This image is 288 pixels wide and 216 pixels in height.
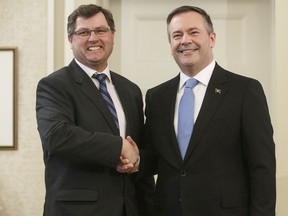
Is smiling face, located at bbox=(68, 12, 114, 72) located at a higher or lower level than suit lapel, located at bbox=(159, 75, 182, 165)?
higher

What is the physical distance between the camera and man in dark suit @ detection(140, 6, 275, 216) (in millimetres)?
1592

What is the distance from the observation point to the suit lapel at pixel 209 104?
1.64m

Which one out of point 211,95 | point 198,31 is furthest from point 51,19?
point 211,95

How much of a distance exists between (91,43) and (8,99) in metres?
0.93

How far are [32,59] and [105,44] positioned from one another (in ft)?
2.69

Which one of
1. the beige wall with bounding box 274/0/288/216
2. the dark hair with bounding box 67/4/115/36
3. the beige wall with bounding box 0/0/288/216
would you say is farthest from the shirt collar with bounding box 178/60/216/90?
the beige wall with bounding box 0/0/288/216

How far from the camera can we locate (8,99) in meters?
2.46

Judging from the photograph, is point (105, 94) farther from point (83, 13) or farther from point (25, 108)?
point (25, 108)

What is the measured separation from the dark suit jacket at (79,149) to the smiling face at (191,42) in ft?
1.21

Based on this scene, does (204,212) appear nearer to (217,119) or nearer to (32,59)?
(217,119)

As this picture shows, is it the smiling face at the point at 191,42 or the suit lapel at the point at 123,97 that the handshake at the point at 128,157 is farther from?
the smiling face at the point at 191,42

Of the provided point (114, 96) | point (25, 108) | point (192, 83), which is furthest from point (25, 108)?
point (192, 83)

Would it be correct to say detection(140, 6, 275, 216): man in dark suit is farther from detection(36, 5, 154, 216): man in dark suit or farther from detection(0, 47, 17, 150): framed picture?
detection(0, 47, 17, 150): framed picture

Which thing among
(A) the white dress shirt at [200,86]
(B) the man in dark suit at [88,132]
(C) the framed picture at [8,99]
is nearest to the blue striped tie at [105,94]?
(B) the man in dark suit at [88,132]
